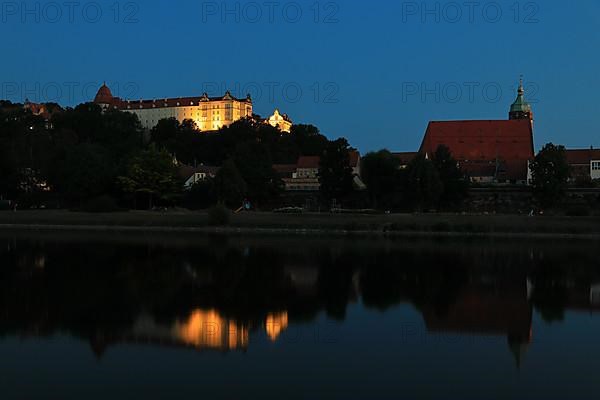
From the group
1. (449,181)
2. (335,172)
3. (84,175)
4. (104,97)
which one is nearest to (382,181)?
(335,172)

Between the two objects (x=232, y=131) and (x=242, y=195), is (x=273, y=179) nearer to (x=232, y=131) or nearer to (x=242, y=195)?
(x=242, y=195)

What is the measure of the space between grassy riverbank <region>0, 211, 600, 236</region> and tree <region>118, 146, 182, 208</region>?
18.2 feet

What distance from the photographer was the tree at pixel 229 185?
56.3 meters

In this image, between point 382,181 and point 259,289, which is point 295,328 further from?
point 382,181

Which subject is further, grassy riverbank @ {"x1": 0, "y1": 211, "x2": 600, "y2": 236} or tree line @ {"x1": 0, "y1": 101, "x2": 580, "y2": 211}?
tree line @ {"x1": 0, "y1": 101, "x2": 580, "y2": 211}

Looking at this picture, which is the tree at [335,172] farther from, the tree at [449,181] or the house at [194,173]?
the house at [194,173]

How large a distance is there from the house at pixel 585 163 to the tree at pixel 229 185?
39498mm

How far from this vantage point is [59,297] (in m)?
17.8

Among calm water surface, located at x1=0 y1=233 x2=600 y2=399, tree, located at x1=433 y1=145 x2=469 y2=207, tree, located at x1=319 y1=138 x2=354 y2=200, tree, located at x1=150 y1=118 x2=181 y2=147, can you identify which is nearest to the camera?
calm water surface, located at x1=0 y1=233 x2=600 y2=399

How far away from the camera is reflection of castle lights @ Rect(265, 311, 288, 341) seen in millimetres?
14091

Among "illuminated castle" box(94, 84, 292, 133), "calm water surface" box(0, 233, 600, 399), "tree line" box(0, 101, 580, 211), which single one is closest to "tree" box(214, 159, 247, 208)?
"tree line" box(0, 101, 580, 211)

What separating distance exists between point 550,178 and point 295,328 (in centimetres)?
4692

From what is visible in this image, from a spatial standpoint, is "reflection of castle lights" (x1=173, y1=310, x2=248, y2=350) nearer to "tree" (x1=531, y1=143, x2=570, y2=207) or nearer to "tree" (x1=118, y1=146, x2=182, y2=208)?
"tree" (x1=118, y1=146, x2=182, y2=208)

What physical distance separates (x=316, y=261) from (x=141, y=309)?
12.6 metres
